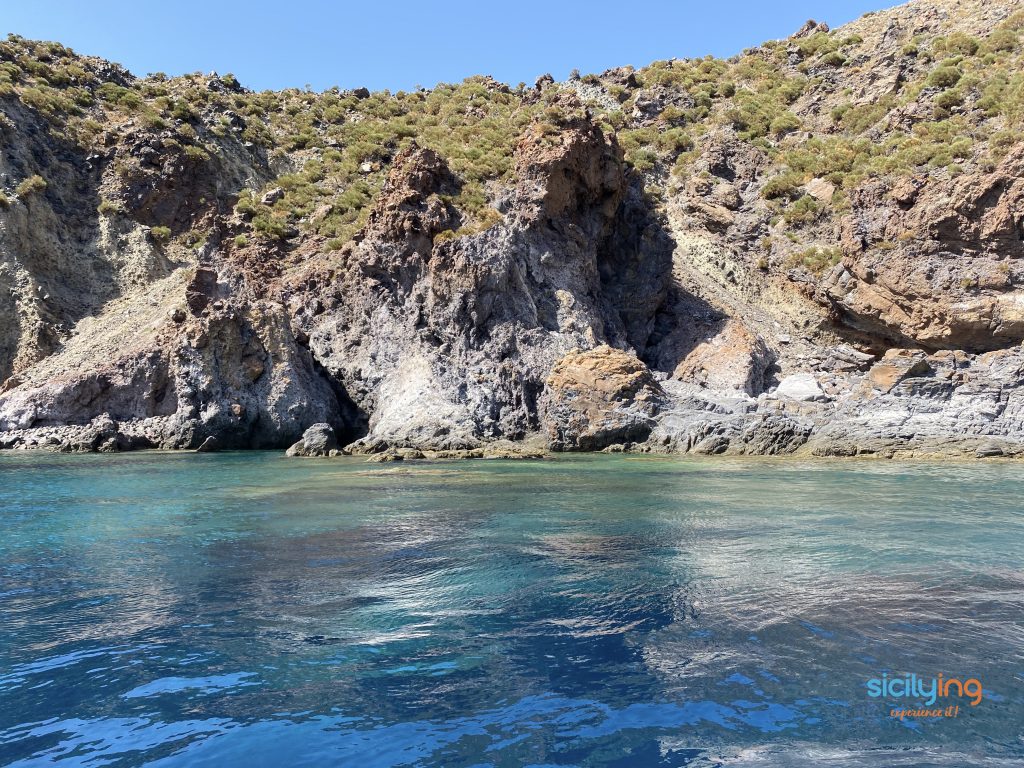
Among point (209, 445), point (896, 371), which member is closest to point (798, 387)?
point (896, 371)

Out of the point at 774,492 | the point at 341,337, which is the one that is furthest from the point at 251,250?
the point at 774,492

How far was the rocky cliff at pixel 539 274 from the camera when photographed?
23.2 metres

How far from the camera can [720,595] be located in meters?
6.01

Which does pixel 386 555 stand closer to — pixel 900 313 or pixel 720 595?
pixel 720 595

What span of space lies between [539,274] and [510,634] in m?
23.8

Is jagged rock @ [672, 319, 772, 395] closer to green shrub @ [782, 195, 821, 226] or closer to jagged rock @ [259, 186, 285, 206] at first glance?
green shrub @ [782, 195, 821, 226]

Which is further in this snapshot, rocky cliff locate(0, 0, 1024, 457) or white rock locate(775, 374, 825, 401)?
white rock locate(775, 374, 825, 401)

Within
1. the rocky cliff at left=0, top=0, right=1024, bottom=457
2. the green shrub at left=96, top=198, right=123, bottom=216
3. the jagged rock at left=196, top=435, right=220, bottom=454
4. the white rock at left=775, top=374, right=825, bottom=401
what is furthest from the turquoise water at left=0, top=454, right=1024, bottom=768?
the green shrub at left=96, top=198, right=123, bottom=216

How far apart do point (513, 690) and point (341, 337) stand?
26.2m

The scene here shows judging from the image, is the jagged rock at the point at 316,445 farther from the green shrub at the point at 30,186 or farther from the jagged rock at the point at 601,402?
the green shrub at the point at 30,186

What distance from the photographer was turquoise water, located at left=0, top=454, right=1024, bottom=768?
11.6ft

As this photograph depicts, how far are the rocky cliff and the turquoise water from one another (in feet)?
40.3
